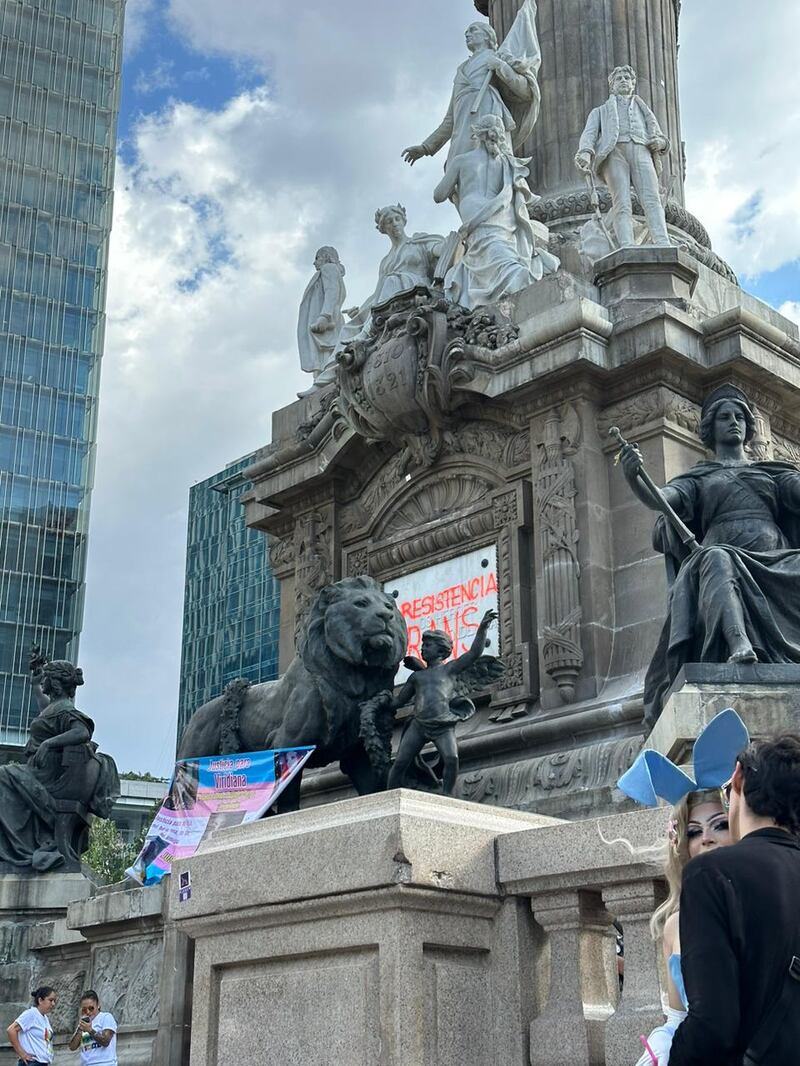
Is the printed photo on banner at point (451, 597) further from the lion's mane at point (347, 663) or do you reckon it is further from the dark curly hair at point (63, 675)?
the dark curly hair at point (63, 675)

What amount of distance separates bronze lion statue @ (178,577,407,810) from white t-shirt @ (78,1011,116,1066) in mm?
2933

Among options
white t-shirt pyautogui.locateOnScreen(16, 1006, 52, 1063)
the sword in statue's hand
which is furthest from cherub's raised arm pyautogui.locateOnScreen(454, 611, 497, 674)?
white t-shirt pyautogui.locateOnScreen(16, 1006, 52, 1063)

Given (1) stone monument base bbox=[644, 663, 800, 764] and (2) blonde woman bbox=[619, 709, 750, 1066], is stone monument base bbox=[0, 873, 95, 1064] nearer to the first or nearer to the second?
(1) stone monument base bbox=[644, 663, 800, 764]

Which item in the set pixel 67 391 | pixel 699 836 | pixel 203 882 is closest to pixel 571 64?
pixel 203 882

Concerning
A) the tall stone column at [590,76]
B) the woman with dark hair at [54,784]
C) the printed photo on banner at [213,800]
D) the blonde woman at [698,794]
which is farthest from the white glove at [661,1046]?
the tall stone column at [590,76]

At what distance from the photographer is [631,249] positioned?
15953 millimetres

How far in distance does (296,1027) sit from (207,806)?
7409 millimetres

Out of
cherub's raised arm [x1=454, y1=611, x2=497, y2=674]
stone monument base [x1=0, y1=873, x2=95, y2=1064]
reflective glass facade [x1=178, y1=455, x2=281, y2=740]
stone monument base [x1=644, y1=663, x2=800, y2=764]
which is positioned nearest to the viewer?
stone monument base [x1=644, y1=663, x2=800, y2=764]

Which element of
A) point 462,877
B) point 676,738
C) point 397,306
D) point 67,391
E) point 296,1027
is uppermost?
point 67,391

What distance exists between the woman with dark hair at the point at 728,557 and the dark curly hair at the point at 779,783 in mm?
6657

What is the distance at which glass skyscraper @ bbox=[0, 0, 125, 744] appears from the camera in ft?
243

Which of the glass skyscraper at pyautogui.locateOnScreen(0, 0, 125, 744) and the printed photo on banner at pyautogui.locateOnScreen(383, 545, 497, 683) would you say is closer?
the printed photo on banner at pyautogui.locateOnScreen(383, 545, 497, 683)

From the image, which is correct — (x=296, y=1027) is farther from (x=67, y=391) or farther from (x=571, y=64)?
(x=67, y=391)

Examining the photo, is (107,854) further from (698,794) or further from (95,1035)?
(698,794)
